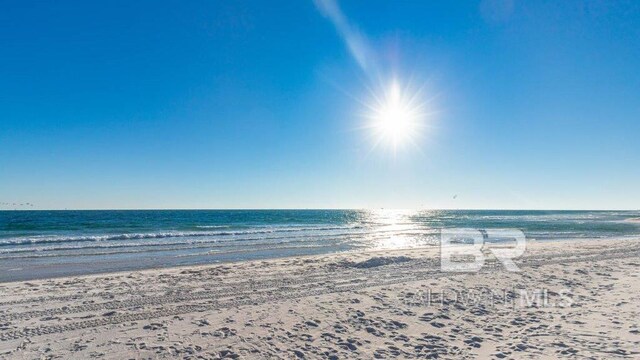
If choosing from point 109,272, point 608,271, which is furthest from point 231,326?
point 608,271

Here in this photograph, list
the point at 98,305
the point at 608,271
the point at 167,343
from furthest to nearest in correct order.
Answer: the point at 608,271
the point at 98,305
the point at 167,343

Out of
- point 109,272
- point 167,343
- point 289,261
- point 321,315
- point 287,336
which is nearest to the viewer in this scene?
point 167,343

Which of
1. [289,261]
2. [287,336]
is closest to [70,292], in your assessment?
[287,336]

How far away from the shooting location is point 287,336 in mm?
6980

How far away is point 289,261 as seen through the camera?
16266 mm

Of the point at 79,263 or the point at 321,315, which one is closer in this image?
the point at 321,315

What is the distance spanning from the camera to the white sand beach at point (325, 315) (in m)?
6.39

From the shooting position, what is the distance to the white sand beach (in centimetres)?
639

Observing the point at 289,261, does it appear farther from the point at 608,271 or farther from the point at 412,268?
the point at 608,271

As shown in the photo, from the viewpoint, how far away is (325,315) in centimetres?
816

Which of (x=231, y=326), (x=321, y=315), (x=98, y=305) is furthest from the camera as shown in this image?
(x=98, y=305)

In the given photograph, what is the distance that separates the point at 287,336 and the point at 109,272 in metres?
10.4

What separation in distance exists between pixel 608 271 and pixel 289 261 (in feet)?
38.8

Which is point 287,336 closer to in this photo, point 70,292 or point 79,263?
point 70,292
